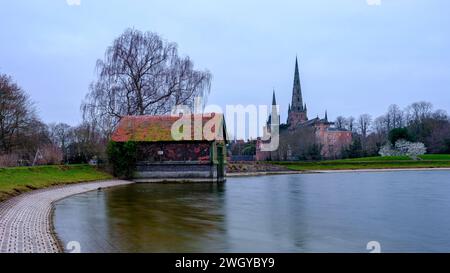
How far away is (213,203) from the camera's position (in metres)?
20.0

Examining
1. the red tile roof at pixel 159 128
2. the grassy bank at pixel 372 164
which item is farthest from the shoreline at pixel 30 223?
the grassy bank at pixel 372 164

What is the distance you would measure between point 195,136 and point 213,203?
648 inches

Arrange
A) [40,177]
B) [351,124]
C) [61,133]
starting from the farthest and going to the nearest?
[351,124] < [61,133] < [40,177]

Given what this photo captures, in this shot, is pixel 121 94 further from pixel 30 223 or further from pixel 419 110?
pixel 419 110

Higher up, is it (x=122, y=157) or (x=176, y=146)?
(x=176, y=146)

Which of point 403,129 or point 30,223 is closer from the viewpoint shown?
point 30,223

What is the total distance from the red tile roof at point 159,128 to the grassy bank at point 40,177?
3.94 m

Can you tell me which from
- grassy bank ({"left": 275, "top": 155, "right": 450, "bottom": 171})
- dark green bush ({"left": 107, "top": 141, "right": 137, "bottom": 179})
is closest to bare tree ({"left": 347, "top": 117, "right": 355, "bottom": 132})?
grassy bank ({"left": 275, "top": 155, "right": 450, "bottom": 171})

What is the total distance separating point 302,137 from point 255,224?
7467cm

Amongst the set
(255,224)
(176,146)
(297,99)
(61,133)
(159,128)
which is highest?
(297,99)

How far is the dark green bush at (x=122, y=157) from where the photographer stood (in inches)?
1431

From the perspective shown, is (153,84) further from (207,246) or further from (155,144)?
(207,246)

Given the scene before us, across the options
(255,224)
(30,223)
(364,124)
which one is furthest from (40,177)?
(364,124)

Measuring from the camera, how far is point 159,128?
37.3 m
